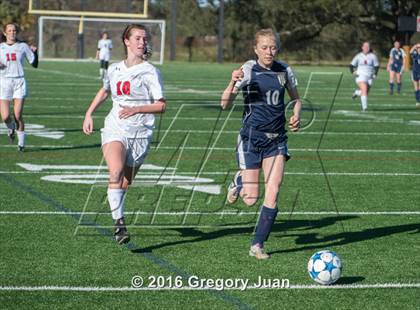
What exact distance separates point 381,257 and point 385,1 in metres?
61.1

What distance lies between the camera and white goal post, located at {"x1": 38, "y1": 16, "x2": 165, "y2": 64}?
4894 cm

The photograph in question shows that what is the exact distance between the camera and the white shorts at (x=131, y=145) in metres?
8.60

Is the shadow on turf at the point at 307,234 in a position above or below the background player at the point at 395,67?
above

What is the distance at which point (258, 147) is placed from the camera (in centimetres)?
849

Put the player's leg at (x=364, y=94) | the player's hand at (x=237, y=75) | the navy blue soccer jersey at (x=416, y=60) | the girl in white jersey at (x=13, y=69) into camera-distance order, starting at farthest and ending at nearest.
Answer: the navy blue soccer jersey at (x=416, y=60)
the player's leg at (x=364, y=94)
the girl in white jersey at (x=13, y=69)
the player's hand at (x=237, y=75)

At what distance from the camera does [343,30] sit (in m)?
70.6

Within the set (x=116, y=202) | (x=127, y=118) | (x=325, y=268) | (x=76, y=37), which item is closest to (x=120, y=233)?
(x=116, y=202)

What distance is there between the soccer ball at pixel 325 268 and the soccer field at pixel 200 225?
78mm

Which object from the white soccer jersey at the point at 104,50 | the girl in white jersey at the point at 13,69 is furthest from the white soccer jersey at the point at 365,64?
the white soccer jersey at the point at 104,50

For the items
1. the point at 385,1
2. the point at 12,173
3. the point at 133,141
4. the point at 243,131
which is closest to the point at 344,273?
the point at 243,131

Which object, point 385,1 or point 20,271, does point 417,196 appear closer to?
point 20,271

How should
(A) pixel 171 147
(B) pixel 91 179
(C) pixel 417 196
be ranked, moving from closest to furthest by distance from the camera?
(C) pixel 417 196
(B) pixel 91 179
(A) pixel 171 147

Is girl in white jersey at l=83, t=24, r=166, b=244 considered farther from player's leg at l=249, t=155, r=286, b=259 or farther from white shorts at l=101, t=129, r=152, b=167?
player's leg at l=249, t=155, r=286, b=259

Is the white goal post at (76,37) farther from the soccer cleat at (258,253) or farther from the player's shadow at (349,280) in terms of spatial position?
the player's shadow at (349,280)
